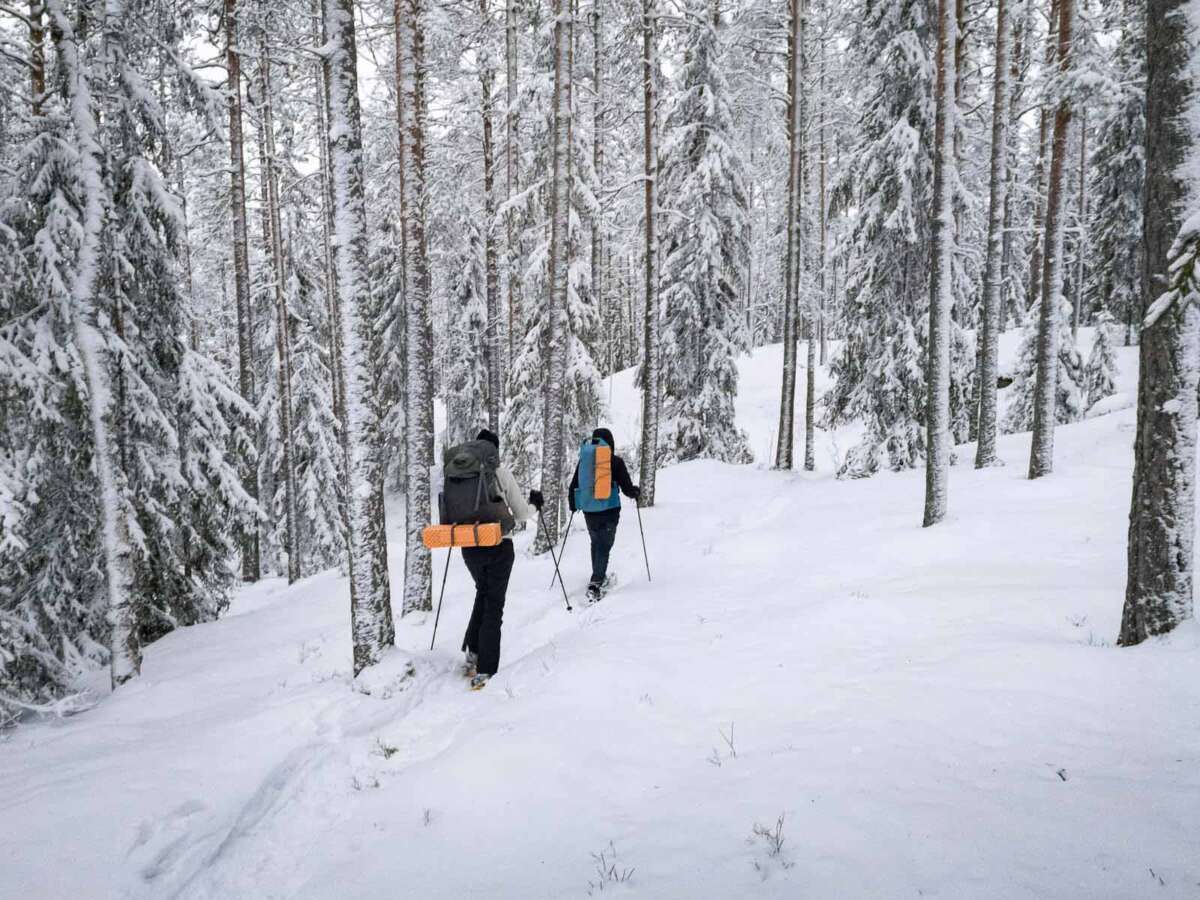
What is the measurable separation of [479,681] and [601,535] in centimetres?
320

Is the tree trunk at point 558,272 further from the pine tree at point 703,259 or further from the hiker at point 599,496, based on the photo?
the pine tree at point 703,259

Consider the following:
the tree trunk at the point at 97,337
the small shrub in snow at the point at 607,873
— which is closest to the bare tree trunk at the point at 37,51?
the tree trunk at the point at 97,337

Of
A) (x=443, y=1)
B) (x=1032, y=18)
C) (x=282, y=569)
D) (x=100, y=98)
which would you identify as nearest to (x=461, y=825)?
(x=100, y=98)

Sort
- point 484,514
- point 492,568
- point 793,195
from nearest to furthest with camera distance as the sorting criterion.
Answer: point 484,514
point 492,568
point 793,195

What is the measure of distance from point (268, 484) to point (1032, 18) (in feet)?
87.1

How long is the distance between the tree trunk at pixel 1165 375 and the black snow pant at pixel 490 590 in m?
5.31

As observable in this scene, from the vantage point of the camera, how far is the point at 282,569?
969 inches

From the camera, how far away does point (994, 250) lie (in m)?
13.4

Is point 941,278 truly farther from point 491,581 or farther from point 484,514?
point 491,581

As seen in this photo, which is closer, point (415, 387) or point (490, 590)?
point (490, 590)

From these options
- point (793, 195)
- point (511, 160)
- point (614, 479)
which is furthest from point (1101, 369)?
point (614, 479)

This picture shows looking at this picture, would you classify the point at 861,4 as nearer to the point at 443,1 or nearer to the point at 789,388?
the point at 789,388

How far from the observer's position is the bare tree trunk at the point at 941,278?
953cm

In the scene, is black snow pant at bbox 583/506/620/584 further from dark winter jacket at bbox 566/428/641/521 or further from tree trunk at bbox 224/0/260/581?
tree trunk at bbox 224/0/260/581
